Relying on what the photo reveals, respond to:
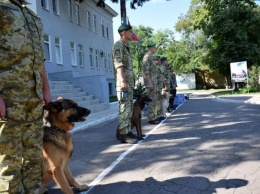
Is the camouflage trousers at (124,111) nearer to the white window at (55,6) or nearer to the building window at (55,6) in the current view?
the building window at (55,6)

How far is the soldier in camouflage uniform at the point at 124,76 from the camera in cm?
641

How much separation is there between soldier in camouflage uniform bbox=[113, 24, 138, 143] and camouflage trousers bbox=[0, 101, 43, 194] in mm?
3554

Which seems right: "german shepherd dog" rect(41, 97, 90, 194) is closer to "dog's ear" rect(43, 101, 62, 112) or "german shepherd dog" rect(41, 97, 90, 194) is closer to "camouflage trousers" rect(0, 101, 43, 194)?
"dog's ear" rect(43, 101, 62, 112)

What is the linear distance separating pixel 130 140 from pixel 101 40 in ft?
87.4

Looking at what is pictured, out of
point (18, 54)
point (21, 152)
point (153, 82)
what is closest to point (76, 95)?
point (153, 82)

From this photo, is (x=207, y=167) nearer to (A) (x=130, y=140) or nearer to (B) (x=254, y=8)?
(A) (x=130, y=140)

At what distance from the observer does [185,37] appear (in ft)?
194

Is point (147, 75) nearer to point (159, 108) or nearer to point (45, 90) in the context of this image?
point (159, 108)

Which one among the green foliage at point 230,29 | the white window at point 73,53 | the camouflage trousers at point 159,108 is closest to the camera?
the camouflage trousers at point 159,108

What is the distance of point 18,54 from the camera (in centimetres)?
266

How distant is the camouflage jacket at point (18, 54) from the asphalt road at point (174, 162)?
1.80m

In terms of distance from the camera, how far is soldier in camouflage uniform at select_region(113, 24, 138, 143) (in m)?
6.41

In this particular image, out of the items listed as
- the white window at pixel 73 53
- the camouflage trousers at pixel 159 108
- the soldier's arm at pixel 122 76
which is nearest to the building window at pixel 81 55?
the white window at pixel 73 53

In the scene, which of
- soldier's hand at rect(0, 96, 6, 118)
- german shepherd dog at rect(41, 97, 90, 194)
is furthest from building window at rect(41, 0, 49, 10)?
soldier's hand at rect(0, 96, 6, 118)
